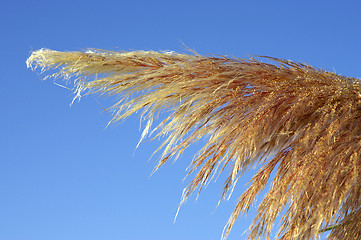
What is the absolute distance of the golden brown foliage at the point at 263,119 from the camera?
5.39 feet

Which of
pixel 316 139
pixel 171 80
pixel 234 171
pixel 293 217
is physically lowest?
pixel 293 217

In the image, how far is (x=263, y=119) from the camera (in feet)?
5.62

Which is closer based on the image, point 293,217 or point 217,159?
point 293,217

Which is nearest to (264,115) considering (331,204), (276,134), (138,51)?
(276,134)

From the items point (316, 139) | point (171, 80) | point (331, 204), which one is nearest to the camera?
point (331, 204)

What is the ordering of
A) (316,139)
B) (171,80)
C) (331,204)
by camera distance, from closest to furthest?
(331,204)
(316,139)
(171,80)

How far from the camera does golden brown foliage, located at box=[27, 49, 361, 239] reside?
5.39 feet

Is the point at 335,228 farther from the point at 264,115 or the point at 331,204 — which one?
the point at 264,115

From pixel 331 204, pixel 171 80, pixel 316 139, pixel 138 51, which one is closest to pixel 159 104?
pixel 171 80

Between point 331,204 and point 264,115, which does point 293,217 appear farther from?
point 264,115

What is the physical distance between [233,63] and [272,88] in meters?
0.16

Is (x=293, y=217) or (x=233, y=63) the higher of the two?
(x=233, y=63)

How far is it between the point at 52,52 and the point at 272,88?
71 cm

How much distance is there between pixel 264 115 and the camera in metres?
1.72
